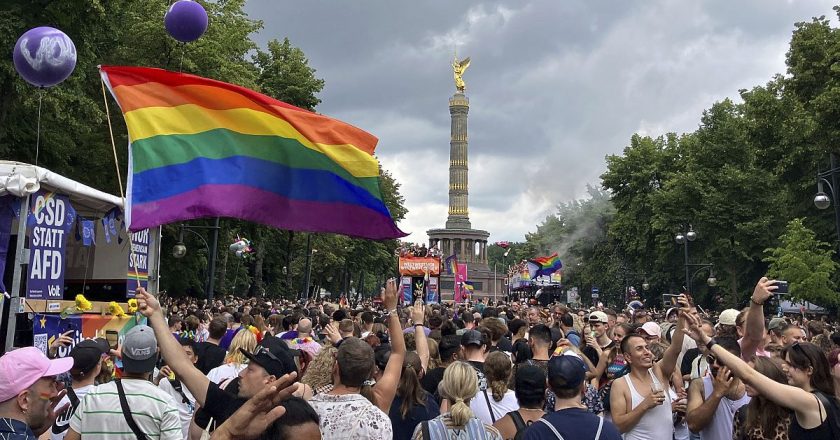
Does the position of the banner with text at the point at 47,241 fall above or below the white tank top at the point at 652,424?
above

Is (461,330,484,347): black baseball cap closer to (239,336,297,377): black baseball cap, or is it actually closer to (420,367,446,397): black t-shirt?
(420,367,446,397): black t-shirt

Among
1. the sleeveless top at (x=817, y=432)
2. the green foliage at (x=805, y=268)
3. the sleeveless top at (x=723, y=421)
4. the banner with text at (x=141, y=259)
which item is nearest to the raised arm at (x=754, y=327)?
the sleeveless top at (x=723, y=421)

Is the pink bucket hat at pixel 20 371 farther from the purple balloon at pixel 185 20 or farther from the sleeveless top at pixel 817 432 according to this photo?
the purple balloon at pixel 185 20

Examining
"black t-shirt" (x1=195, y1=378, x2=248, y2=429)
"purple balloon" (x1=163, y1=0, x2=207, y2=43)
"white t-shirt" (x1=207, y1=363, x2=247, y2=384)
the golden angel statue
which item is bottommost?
"white t-shirt" (x1=207, y1=363, x2=247, y2=384)

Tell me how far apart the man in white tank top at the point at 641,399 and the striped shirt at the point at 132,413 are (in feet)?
9.68

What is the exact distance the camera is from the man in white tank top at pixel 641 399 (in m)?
5.08

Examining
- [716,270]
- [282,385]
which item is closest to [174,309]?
[282,385]

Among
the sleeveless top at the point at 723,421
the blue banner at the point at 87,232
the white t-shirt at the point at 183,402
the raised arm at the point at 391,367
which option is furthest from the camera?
the blue banner at the point at 87,232

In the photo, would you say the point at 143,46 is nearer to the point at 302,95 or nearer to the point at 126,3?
the point at 126,3

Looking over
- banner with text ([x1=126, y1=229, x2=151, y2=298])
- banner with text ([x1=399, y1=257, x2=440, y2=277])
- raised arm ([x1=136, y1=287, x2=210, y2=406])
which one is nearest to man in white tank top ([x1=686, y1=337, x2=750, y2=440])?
raised arm ([x1=136, y1=287, x2=210, y2=406])

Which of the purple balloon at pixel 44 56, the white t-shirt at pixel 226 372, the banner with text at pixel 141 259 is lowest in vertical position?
the white t-shirt at pixel 226 372

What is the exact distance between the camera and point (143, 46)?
25.3 metres

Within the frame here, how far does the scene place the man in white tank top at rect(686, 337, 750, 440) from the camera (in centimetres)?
511

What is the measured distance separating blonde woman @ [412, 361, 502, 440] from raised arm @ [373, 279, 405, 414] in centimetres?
47
